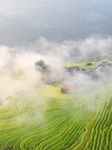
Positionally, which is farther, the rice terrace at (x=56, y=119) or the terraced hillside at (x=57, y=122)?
the rice terrace at (x=56, y=119)

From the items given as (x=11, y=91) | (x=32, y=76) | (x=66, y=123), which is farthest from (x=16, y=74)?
(x=66, y=123)

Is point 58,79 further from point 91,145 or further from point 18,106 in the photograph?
point 91,145

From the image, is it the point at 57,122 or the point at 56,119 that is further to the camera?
the point at 56,119

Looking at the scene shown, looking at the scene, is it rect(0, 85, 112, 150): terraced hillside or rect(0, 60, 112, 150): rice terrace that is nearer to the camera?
rect(0, 85, 112, 150): terraced hillside

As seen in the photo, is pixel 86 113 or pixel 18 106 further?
pixel 18 106

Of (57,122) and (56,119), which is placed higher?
(56,119)
